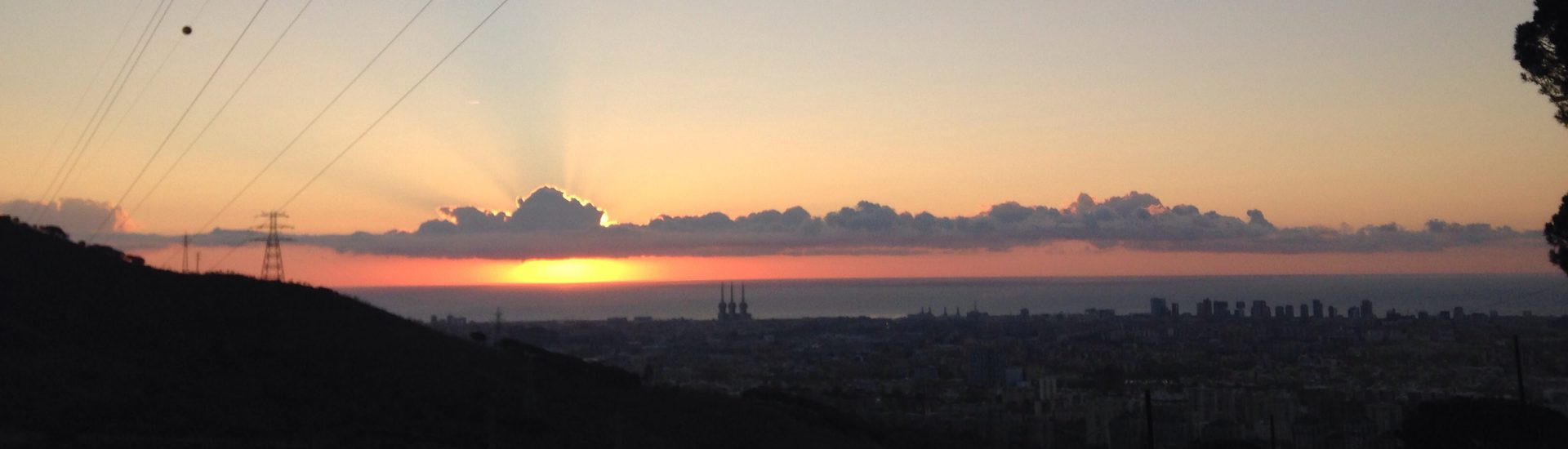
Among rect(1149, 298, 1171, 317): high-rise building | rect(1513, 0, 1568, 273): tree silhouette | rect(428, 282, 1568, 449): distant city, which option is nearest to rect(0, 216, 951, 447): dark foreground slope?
rect(428, 282, 1568, 449): distant city

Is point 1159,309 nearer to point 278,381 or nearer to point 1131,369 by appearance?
point 1131,369

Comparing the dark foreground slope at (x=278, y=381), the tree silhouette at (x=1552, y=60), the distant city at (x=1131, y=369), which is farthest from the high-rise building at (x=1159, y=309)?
the tree silhouette at (x=1552, y=60)

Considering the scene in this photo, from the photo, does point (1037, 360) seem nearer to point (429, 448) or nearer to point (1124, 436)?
point (1124, 436)

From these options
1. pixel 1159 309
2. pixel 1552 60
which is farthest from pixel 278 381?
pixel 1159 309

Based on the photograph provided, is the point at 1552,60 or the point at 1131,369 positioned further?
the point at 1131,369

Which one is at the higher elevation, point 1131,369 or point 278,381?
point 278,381

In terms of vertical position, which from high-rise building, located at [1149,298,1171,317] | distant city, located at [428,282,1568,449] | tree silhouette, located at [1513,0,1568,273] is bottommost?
distant city, located at [428,282,1568,449]

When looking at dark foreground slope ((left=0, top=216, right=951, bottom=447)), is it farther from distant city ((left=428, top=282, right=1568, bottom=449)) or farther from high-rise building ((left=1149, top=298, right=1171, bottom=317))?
high-rise building ((left=1149, top=298, right=1171, bottom=317))
